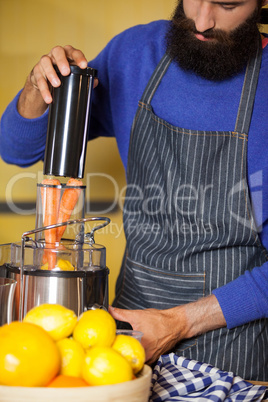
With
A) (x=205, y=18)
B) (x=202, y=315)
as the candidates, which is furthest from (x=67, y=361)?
(x=205, y=18)

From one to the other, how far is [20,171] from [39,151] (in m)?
1.22

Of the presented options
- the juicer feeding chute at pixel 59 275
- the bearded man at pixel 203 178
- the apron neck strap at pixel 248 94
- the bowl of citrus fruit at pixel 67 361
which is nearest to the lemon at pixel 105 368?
the bowl of citrus fruit at pixel 67 361

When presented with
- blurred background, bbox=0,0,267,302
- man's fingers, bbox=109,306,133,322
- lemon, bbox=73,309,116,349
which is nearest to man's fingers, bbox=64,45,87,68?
man's fingers, bbox=109,306,133,322

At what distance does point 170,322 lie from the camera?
1.05 meters

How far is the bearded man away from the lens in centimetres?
114

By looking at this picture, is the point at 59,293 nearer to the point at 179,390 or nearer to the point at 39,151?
the point at 179,390

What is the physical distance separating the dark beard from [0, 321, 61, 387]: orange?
2.91ft

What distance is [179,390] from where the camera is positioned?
0.75m

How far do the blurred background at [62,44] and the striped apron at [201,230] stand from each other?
119cm

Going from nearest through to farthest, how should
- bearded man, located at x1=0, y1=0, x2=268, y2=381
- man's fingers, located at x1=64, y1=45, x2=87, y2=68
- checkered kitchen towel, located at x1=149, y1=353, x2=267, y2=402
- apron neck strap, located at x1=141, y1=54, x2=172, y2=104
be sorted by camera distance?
checkered kitchen towel, located at x1=149, y1=353, x2=267, y2=402 < man's fingers, located at x1=64, y1=45, x2=87, y2=68 < bearded man, located at x1=0, y1=0, x2=268, y2=381 < apron neck strap, located at x1=141, y1=54, x2=172, y2=104

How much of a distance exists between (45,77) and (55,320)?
646 millimetres

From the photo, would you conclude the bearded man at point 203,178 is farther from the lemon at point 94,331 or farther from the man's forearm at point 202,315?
the lemon at point 94,331

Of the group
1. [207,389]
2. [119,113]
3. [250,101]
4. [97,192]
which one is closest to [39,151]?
[119,113]

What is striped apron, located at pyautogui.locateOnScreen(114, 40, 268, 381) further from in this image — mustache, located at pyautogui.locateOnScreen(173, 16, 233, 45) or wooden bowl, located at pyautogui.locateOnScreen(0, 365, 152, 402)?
wooden bowl, located at pyautogui.locateOnScreen(0, 365, 152, 402)
